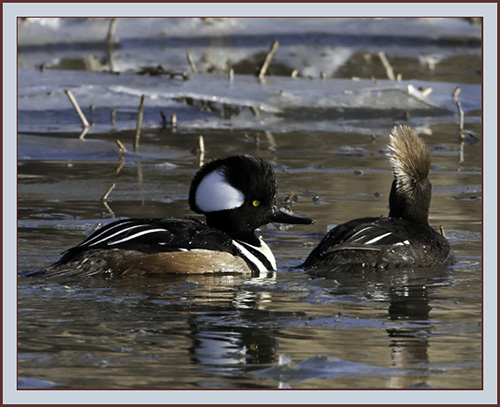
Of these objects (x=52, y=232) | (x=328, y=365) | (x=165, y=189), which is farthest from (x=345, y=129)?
(x=328, y=365)

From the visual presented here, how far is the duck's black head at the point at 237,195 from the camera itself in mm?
7410

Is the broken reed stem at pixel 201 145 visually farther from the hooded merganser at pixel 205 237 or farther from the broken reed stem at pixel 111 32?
the broken reed stem at pixel 111 32

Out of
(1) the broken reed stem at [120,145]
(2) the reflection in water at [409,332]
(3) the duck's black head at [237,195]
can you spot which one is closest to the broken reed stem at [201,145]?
(1) the broken reed stem at [120,145]

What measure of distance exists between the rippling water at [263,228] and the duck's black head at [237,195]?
1.46ft

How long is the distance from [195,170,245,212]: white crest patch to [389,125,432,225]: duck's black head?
4.19 ft

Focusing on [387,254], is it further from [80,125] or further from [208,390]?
[80,125]

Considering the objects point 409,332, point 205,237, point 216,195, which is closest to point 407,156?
point 216,195

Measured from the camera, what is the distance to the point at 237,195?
753 centimetres

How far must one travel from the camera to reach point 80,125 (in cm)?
1449

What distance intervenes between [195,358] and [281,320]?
980 mm

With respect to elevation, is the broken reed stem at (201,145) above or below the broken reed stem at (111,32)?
below

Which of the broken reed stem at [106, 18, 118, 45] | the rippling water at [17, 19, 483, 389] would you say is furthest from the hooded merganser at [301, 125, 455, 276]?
the broken reed stem at [106, 18, 118, 45]

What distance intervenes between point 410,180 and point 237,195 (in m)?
1.44

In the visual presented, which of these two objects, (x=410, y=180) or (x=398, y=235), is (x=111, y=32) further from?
(x=398, y=235)
